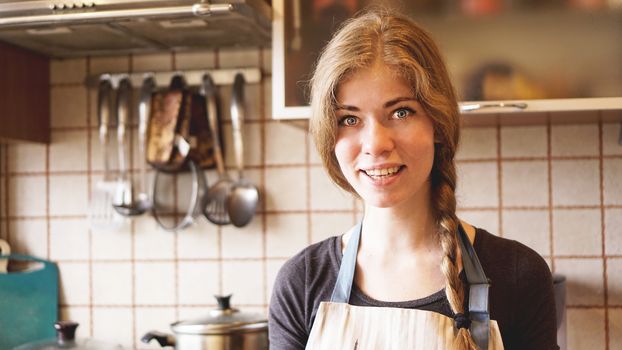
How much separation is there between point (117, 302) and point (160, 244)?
18 cm

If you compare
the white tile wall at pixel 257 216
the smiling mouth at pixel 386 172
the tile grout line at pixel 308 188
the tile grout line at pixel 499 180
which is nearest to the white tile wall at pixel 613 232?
the white tile wall at pixel 257 216

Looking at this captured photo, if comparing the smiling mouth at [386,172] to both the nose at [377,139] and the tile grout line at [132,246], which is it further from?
the tile grout line at [132,246]

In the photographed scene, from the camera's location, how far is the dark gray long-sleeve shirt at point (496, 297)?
103 centimetres

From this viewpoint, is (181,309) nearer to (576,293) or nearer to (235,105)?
(235,105)

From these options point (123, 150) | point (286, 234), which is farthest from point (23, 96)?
point (286, 234)

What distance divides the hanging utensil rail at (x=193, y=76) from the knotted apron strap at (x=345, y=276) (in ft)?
2.92

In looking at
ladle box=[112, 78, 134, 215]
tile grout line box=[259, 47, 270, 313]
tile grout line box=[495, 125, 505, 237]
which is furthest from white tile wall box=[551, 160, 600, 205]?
ladle box=[112, 78, 134, 215]

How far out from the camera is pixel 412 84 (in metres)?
0.98

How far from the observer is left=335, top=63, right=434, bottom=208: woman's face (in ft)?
3.21

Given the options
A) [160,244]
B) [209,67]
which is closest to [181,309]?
[160,244]

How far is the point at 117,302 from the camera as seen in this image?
6.56 ft

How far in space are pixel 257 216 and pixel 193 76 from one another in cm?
37

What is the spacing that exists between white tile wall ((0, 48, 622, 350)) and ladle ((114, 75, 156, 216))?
0.21 feet

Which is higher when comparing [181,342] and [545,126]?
[545,126]
